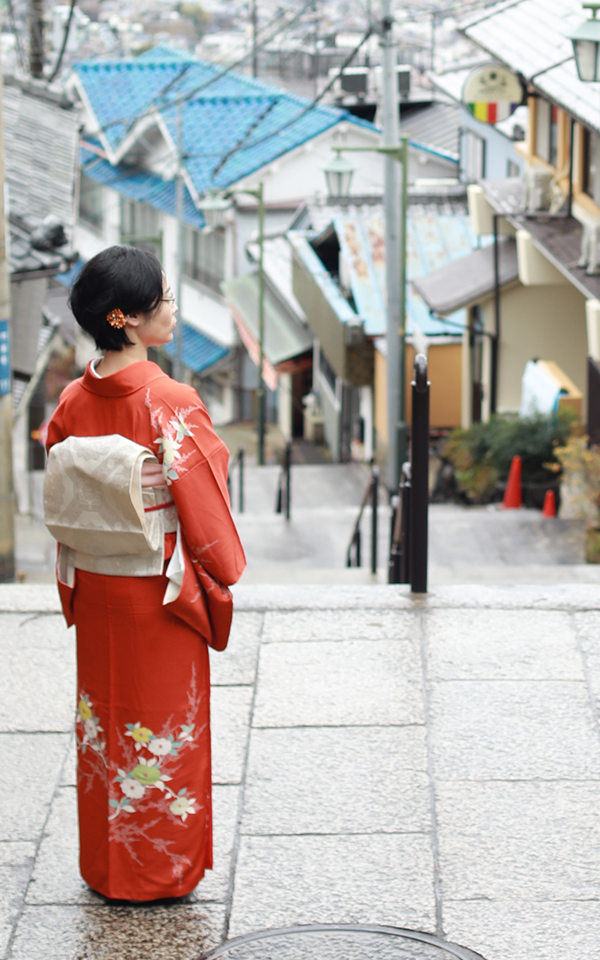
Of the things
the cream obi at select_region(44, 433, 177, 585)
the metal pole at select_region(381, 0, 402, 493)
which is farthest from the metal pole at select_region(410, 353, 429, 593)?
the metal pole at select_region(381, 0, 402, 493)

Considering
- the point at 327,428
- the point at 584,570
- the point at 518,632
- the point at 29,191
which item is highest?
the point at 29,191

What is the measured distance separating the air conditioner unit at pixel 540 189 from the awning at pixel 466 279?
1758 millimetres

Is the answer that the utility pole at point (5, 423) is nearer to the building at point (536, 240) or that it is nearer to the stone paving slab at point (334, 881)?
the stone paving slab at point (334, 881)

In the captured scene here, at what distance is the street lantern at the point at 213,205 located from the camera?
26391 millimetres

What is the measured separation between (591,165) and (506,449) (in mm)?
3994

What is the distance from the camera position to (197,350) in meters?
34.8

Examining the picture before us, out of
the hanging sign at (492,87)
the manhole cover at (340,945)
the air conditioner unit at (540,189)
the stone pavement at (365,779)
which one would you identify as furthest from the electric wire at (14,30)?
the manhole cover at (340,945)

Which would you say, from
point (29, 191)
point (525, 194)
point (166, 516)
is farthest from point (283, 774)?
point (525, 194)

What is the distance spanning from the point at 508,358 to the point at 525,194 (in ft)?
9.18

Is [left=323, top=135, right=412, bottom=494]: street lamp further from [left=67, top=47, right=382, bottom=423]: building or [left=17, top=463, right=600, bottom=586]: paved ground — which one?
[left=67, top=47, right=382, bottom=423]: building

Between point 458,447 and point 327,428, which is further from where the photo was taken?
point 327,428

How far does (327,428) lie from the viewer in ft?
94.7

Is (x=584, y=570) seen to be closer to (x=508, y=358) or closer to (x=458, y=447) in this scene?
(x=458, y=447)

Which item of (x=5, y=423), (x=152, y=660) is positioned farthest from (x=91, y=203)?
(x=152, y=660)
